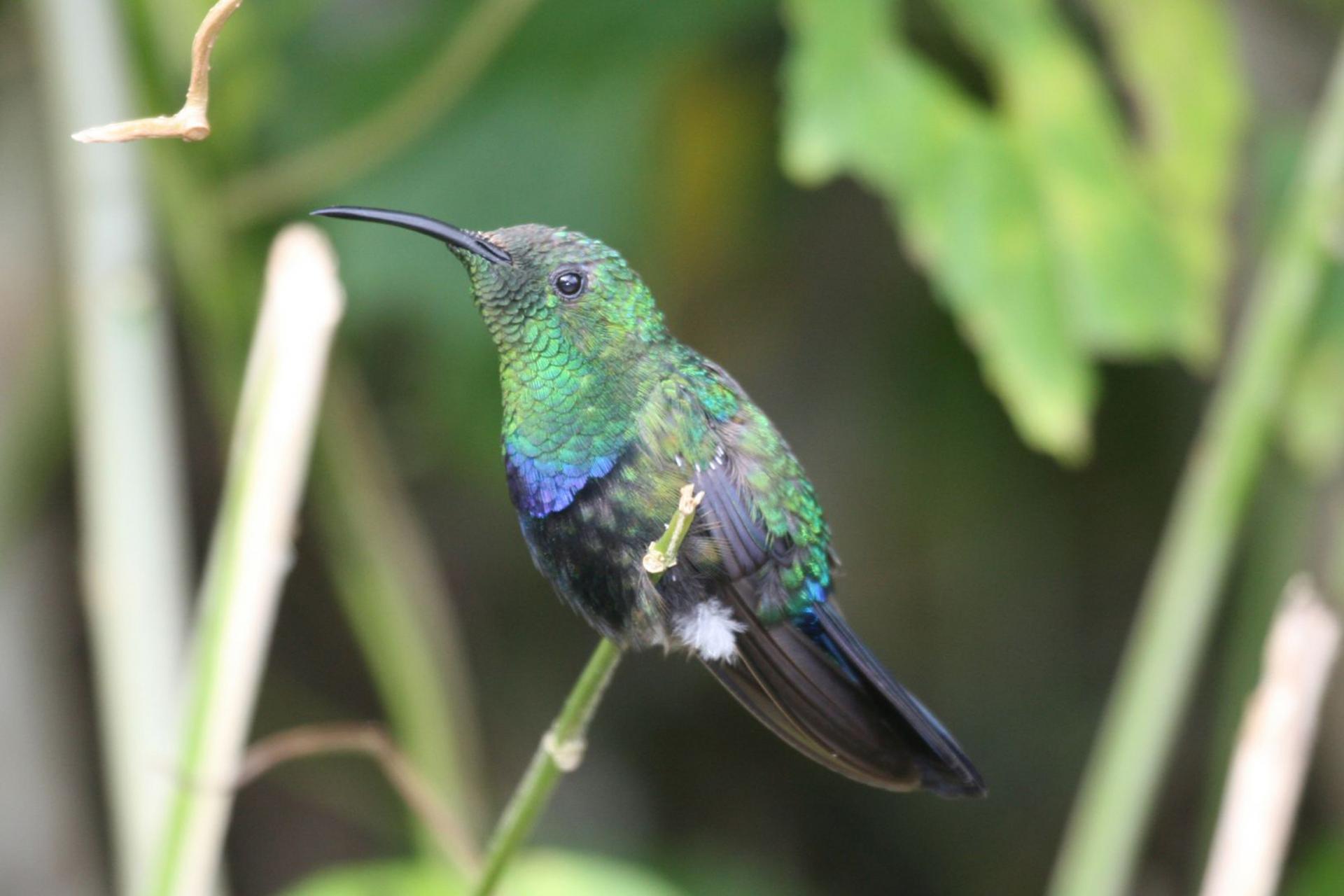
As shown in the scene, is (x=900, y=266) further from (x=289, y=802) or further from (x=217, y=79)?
(x=289, y=802)

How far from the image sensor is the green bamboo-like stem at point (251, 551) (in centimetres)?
132

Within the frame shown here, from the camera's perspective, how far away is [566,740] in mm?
927

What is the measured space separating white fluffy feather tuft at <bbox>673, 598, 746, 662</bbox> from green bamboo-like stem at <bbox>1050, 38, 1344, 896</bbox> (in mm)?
1007

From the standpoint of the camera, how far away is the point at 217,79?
96.9 inches

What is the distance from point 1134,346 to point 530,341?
1265 mm

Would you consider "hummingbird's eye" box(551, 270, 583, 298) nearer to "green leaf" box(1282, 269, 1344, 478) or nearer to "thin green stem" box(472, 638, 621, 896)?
"thin green stem" box(472, 638, 621, 896)

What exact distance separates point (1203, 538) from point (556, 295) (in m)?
1.25

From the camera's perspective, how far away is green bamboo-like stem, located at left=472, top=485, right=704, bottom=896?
0.87 metres

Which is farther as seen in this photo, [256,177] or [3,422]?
[3,422]

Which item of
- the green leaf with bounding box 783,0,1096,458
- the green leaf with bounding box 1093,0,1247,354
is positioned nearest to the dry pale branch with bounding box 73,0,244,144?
the green leaf with bounding box 783,0,1096,458

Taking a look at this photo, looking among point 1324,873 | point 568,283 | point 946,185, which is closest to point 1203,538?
point 946,185

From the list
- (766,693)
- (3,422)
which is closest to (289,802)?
(3,422)

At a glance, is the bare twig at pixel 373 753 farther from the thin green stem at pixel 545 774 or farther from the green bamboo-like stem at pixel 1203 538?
the green bamboo-like stem at pixel 1203 538

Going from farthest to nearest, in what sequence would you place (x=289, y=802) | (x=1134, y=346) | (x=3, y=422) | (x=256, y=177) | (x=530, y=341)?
(x=289, y=802) → (x=3, y=422) → (x=256, y=177) → (x=1134, y=346) → (x=530, y=341)
